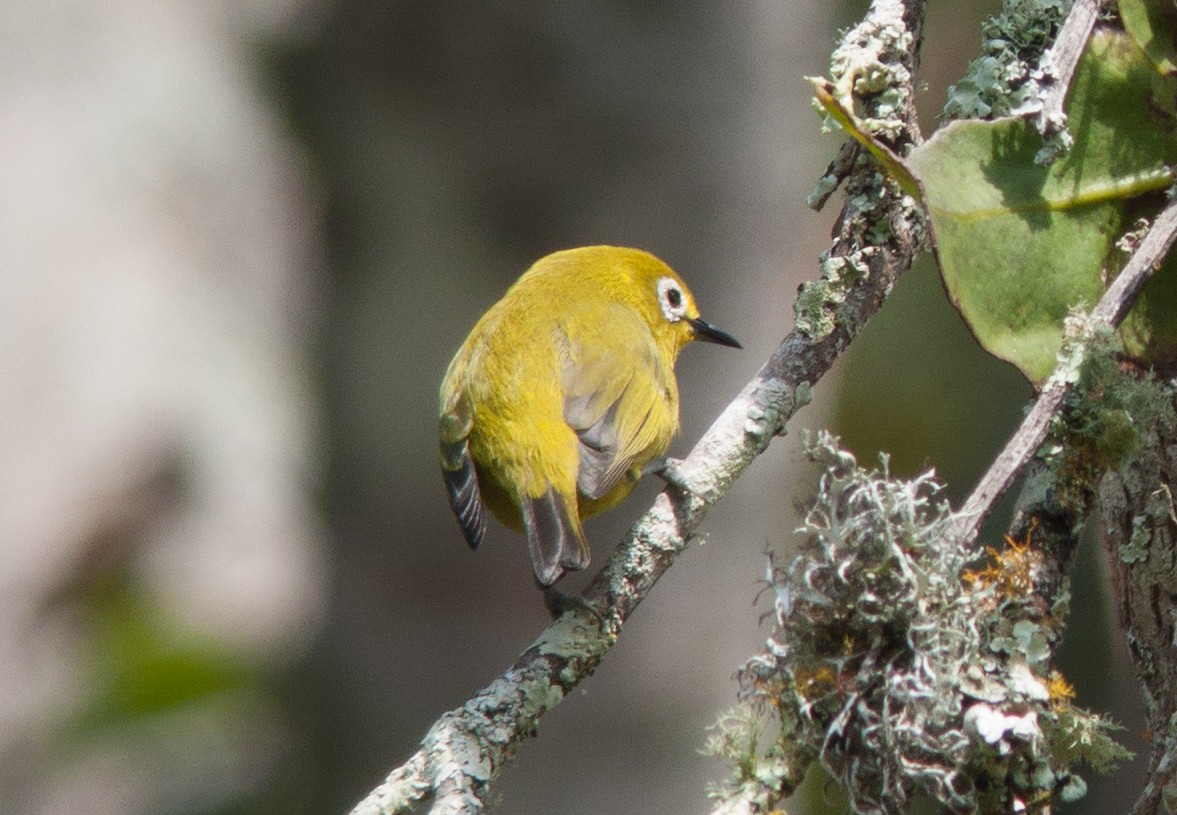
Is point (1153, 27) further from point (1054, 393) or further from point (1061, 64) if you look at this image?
point (1054, 393)

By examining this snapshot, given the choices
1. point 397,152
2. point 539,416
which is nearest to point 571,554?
point 539,416

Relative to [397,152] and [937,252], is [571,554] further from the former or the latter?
[397,152]

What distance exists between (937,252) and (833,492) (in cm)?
37

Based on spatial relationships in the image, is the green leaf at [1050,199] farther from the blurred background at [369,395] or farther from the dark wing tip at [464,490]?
the blurred background at [369,395]

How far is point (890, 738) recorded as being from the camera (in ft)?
5.71

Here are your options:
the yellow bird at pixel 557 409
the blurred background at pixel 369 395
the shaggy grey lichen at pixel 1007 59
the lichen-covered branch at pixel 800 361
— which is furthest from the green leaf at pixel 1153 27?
the blurred background at pixel 369 395

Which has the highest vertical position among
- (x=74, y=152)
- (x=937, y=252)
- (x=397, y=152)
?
(x=937, y=252)

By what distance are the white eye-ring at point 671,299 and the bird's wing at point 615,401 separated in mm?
227

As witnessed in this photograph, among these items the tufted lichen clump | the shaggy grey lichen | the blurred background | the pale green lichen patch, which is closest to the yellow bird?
the pale green lichen patch

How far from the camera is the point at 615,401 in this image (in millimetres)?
3207

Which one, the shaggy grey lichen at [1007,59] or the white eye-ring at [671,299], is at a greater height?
the shaggy grey lichen at [1007,59]

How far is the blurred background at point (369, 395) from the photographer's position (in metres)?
5.58

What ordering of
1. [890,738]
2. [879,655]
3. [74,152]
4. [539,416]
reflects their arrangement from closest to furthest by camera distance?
[890,738] → [879,655] → [539,416] → [74,152]

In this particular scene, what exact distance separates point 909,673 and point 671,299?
2.15 metres
